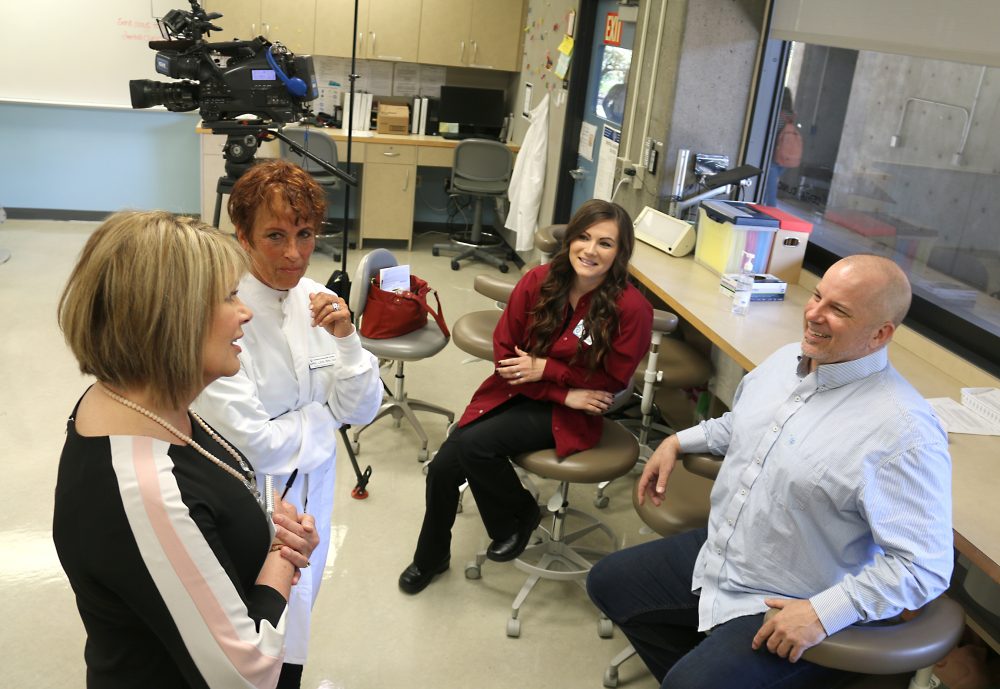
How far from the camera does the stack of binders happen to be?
10.3ft

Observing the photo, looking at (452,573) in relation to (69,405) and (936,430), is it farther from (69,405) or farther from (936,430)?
(69,405)

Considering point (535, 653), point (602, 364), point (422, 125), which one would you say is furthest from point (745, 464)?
point (422, 125)

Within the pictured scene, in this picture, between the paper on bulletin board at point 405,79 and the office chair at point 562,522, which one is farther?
the paper on bulletin board at point 405,79

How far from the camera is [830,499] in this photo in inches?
71.7

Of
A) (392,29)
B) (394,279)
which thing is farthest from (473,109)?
(394,279)

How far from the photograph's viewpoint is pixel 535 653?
2.59 metres

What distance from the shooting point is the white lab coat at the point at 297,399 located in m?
1.89

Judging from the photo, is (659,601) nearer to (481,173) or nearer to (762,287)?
(762,287)

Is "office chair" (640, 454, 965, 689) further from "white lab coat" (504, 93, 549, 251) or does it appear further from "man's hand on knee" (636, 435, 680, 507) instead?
"white lab coat" (504, 93, 549, 251)

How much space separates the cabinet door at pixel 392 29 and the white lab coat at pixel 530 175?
1.11 metres

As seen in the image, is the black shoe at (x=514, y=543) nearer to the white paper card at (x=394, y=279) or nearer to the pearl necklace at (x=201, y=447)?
the white paper card at (x=394, y=279)

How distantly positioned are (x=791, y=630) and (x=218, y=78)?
2233 millimetres

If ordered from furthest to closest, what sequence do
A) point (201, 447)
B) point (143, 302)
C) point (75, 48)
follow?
point (75, 48) < point (201, 447) < point (143, 302)

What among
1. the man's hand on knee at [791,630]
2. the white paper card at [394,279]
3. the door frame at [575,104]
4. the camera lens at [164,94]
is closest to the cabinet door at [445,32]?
the door frame at [575,104]
